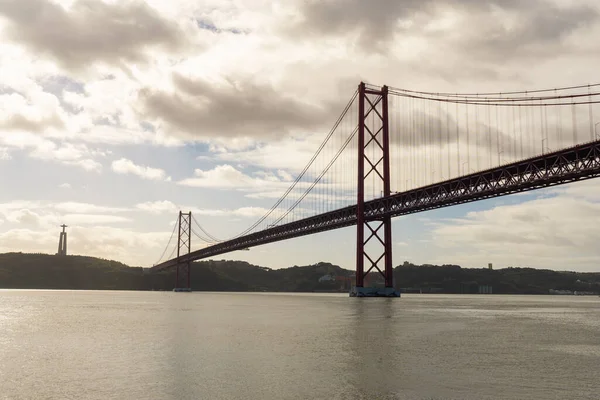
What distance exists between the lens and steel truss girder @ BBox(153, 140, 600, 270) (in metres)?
43.2

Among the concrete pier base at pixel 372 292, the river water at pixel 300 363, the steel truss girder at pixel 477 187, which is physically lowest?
the river water at pixel 300 363

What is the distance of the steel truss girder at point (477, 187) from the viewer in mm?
43219

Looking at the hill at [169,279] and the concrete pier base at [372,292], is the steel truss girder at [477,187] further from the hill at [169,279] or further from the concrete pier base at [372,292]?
the hill at [169,279]

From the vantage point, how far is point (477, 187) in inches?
2127

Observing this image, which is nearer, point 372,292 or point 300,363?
point 300,363

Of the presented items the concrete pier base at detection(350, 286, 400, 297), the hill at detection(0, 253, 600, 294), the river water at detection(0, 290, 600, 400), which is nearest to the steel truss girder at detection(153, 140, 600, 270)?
the concrete pier base at detection(350, 286, 400, 297)

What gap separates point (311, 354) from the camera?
720 inches

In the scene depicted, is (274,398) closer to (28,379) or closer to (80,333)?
(28,379)

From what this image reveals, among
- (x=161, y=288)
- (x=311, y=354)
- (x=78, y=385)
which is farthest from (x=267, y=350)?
(x=161, y=288)

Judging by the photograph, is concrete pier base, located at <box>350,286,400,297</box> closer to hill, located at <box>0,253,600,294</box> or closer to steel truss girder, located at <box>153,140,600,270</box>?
steel truss girder, located at <box>153,140,600,270</box>

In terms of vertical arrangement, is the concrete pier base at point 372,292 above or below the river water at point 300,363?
above

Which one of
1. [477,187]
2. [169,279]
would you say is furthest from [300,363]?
[169,279]

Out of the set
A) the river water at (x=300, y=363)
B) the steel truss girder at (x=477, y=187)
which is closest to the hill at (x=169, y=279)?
the steel truss girder at (x=477, y=187)

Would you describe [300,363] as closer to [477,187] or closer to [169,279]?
[477,187]
